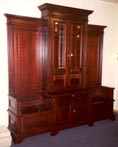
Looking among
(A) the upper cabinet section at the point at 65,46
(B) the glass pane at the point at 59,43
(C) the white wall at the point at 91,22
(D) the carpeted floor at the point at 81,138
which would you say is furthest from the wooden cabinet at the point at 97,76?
(B) the glass pane at the point at 59,43

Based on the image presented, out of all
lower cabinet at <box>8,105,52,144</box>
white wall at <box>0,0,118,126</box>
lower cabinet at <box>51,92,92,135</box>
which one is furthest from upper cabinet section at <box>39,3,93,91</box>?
lower cabinet at <box>8,105,52,144</box>

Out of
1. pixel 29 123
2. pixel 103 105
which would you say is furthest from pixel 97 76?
pixel 29 123

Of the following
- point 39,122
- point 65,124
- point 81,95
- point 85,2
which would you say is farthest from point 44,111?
point 85,2

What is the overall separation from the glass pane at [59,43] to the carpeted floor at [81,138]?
4.16 ft

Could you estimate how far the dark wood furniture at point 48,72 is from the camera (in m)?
3.46

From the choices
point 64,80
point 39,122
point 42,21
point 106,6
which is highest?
point 106,6

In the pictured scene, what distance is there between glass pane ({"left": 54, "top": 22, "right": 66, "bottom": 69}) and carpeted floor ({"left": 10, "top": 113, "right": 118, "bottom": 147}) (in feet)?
4.16

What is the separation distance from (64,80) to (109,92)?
45.8 inches

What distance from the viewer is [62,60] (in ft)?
12.3

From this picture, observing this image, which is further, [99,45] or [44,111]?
[99,45]

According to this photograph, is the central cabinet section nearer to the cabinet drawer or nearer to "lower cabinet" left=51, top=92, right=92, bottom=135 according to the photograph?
"lower cabinet" left=51, top=92, right=92, bottom=135

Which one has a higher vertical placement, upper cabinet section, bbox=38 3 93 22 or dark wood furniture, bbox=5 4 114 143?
upper cabinet section, bbox=38 3 93 22

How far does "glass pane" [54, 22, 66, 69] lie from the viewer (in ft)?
12.0

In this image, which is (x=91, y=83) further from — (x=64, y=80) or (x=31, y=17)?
(x=31, y=17)
